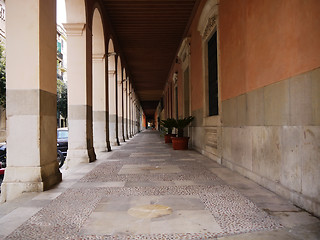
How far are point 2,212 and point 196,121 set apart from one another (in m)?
Answer: 7.02

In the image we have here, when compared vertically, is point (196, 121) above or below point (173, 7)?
below

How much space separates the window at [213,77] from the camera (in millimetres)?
6773

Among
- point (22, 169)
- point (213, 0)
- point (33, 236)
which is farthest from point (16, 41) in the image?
point (213, 0)

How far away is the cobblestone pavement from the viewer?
2199 millimetres

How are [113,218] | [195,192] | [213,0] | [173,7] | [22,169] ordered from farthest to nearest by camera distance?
1. [173,7]
2. [213,0]
3. [22,169]
4. [195,192]
5. [113,218]

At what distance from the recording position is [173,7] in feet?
28.1

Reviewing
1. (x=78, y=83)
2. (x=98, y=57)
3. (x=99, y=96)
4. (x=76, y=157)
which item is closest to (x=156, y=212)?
(x=76, y=157)

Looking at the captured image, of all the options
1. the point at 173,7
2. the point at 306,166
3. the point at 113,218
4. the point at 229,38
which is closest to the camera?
the point at 113,218

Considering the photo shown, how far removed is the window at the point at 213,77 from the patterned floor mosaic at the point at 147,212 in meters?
3.19

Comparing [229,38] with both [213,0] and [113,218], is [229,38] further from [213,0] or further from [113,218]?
[113,218]

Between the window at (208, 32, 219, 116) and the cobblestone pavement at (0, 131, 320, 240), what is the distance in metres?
3.10

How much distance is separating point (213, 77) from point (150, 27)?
452 centimetres

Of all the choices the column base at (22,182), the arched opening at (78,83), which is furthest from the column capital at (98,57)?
the column base at (22,182)

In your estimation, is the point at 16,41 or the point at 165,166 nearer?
the point at 16,41
